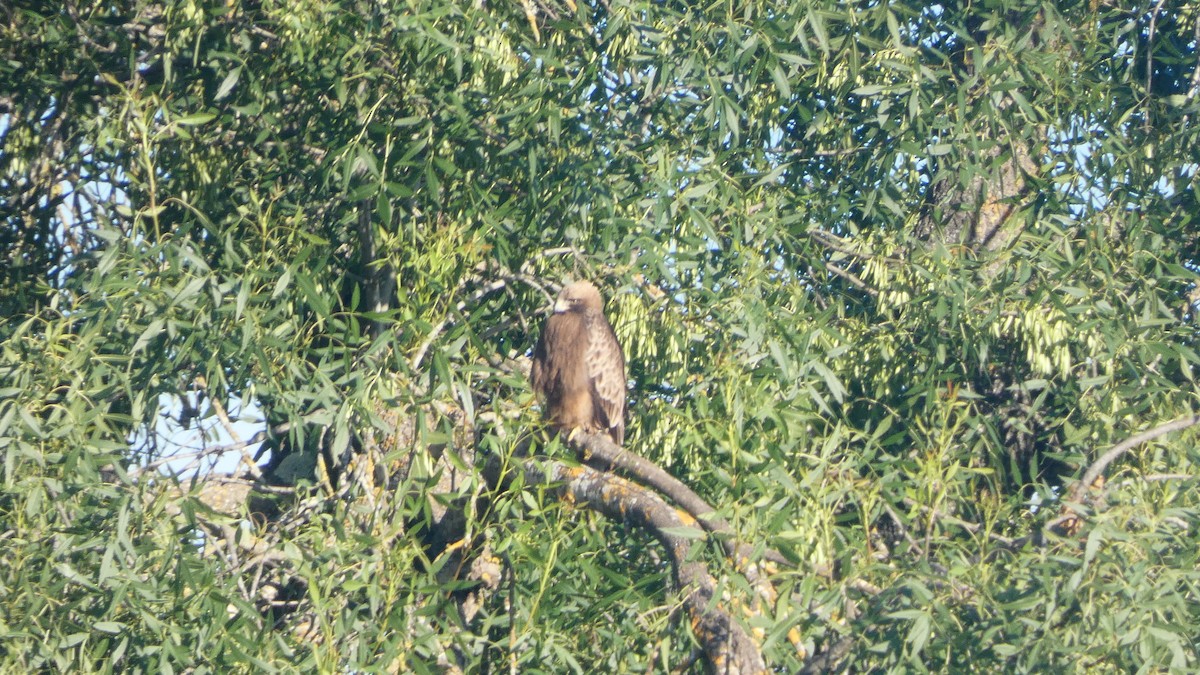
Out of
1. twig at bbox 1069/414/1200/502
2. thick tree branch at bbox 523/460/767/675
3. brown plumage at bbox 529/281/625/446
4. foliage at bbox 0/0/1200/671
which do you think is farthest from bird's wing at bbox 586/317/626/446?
twig at bbox 1069/414/1200/502

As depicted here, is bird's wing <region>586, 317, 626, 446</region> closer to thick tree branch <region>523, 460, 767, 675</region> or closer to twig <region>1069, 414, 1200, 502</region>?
thick tree branch <region>523, 460, 767, 675</region>

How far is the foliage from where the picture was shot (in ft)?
9.95

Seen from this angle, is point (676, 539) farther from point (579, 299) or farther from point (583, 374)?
point (583, 374)

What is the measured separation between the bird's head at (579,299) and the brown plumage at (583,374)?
0.12 ft

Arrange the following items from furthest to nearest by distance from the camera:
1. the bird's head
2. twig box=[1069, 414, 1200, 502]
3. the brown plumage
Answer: the brown plumage
the bird's head
twig box=[1069, 414, 1200, 502]

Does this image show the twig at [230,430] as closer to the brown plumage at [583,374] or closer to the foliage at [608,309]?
the foliage at [608,309]

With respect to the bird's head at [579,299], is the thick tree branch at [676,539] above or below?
below

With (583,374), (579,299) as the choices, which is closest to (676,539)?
(579,299)

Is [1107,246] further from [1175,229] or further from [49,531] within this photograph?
[49,531]

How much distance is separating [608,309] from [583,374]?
41 cm

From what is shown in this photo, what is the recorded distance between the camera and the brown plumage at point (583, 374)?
4.62 metres

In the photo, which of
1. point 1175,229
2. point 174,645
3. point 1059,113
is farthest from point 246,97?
point 1175,229

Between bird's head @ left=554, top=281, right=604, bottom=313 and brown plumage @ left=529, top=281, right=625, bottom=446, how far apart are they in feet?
0.12

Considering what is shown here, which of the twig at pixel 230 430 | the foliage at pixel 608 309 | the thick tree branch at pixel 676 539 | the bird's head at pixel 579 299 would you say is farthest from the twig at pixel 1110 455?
the twig at pixel 230 430
